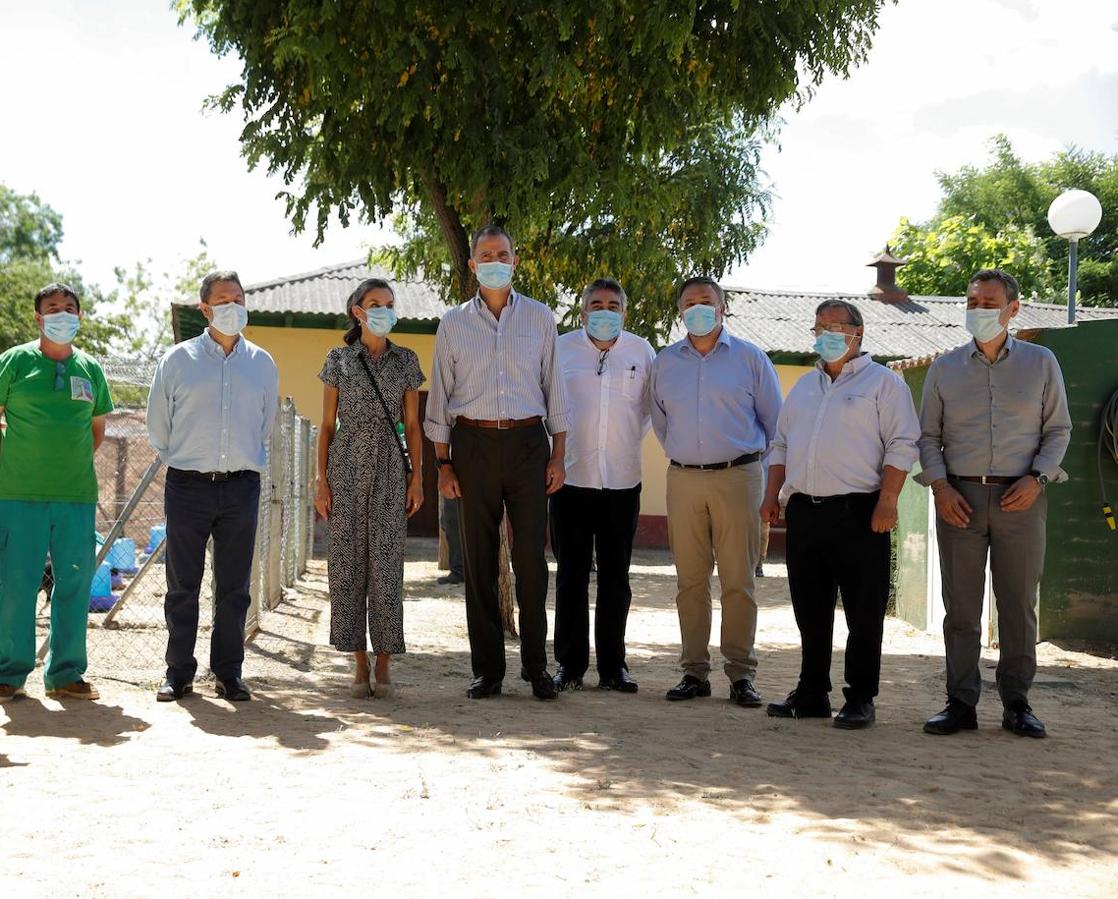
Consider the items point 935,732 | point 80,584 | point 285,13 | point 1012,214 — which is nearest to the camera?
point 935,732

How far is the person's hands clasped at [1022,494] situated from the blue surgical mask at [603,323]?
2.06 meters

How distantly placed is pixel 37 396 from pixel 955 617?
14.3 feet

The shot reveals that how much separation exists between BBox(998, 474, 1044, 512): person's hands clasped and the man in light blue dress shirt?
349 cm

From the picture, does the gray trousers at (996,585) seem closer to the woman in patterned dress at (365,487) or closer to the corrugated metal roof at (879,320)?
the woman in patterned dress at (365,487)

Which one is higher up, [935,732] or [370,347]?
[370,347]

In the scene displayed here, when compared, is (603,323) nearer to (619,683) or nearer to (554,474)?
(554,474)

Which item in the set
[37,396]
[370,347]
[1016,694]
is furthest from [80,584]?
[1016,694]

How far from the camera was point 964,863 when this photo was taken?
3834mm

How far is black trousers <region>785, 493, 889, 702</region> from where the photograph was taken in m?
5.94

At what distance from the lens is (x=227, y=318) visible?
20.6ft

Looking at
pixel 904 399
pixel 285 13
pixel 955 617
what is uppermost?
pixel 285 13

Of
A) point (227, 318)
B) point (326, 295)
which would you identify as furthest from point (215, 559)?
point (326, 295)

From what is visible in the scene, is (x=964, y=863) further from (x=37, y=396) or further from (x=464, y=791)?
(x=37, y=396)

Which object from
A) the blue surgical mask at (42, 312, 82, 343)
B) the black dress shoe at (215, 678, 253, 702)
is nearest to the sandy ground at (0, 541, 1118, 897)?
the black dress shoe at (215, 678, 253, 702)
